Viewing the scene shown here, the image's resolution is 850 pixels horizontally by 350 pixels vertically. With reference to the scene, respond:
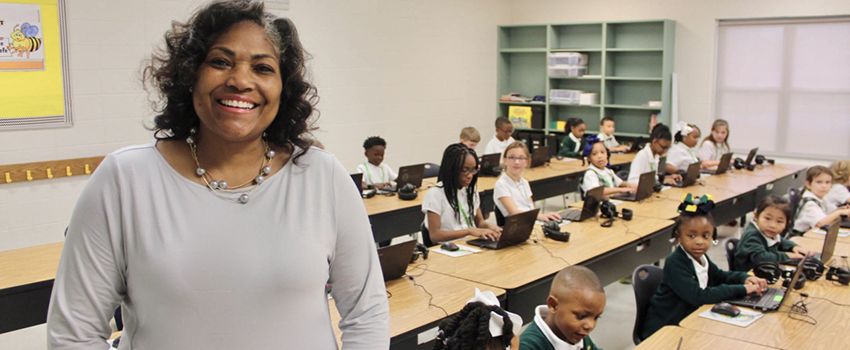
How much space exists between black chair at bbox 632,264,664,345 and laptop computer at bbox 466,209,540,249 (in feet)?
2.53

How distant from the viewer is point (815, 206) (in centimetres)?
545

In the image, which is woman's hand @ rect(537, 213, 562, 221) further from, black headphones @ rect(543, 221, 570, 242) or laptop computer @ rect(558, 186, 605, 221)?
black headphones @ rect(543, 221, 570, 242)

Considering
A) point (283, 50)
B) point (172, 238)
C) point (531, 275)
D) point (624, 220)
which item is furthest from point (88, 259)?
point (624, 220)

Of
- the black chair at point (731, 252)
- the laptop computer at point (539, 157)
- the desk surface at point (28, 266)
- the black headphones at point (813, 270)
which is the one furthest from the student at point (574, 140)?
the desk surface at point (28, 266)

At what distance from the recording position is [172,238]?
103 centimetres

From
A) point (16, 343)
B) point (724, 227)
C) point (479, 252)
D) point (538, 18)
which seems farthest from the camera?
point (538, 18)

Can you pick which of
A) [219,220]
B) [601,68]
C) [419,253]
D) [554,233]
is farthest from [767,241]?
[601,68]

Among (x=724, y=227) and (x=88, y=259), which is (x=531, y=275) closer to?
(x=88, y=259)

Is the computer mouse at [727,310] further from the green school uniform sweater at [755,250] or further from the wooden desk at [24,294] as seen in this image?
the wooden desk at [24,294]

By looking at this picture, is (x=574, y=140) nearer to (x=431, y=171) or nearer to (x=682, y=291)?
(x=431, y=171)

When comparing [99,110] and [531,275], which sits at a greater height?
[99,110]

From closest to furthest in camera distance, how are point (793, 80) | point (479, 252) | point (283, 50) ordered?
point (283, 50)
point (479, 252)
point (793, 80)

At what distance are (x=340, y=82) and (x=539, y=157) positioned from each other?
243cm

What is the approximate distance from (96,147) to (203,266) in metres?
5.59
